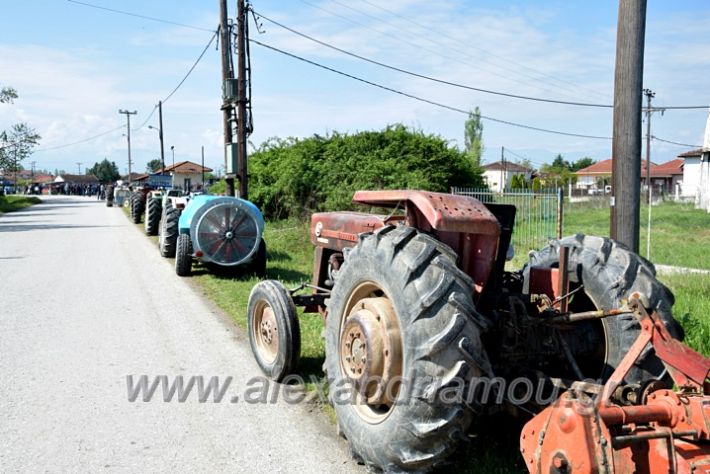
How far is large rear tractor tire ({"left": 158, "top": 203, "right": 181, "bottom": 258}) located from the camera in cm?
1355

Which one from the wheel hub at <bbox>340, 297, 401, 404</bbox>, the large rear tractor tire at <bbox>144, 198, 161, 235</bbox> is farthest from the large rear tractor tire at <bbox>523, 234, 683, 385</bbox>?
the large rear tractor tire at <bbox>144, 198, 161, 235</bbox>

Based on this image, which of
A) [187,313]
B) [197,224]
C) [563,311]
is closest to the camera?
[563,311]

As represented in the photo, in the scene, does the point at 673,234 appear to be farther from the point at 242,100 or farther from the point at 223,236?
the point at 223,236

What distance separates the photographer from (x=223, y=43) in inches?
680

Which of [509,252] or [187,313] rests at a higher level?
[509,252]

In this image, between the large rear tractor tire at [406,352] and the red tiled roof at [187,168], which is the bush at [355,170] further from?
the red tiled roof at [187,168]

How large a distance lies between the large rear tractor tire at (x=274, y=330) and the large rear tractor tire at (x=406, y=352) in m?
1.29

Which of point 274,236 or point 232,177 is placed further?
point 274,236

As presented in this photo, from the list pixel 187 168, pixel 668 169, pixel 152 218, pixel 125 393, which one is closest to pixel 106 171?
pixel 187 168

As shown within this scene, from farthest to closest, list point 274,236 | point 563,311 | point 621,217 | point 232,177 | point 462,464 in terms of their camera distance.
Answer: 1. point 274,236
2. point 232,177
3. point 621,217
4. point 563,311
5. point 462,464

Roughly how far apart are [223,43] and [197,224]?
7921 millimetres

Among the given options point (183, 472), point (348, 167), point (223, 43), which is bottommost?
point (183, 472)

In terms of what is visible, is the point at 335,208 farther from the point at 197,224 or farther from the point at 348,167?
the point at 197,224

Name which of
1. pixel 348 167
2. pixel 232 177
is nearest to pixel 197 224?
pixel 232 177
